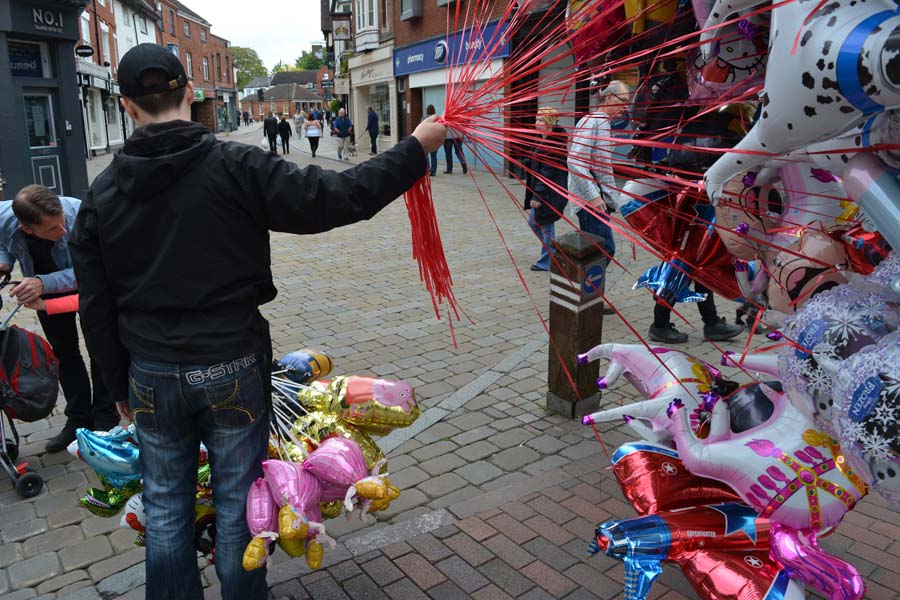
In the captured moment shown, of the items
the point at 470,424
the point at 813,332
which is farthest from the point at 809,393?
the point at 470,424

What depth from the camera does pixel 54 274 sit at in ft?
12.0

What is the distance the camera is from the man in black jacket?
203 cm

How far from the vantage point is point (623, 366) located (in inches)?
118

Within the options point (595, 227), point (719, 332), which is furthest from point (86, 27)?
point (719, 332)

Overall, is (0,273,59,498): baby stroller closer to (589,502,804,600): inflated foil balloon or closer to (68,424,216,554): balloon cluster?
(68,424,216,554): balloon cluster

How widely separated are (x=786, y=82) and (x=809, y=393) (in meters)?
0.84

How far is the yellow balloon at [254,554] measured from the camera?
2160 millimetres

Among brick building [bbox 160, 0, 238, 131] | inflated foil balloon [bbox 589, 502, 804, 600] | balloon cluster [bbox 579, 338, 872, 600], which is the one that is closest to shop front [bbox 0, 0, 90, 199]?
balloon cluster [bbox 579, 338, 872, 600]

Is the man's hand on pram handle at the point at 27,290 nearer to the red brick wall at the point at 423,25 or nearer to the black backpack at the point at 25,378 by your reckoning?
the black backpack at the point at 25,378

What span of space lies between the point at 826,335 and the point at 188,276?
176 centimetres

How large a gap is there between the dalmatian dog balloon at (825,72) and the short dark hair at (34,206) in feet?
10.6

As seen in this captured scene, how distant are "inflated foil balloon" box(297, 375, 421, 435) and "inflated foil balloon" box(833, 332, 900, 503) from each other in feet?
4.90

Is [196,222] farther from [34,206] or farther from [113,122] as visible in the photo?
[113,122]

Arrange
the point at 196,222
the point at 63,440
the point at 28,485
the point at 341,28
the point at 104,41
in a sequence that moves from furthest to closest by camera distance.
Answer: the point at 104,41 → the point at 341,28 → the point at 63,440 → the point at 28,485 → the point at 196,222
